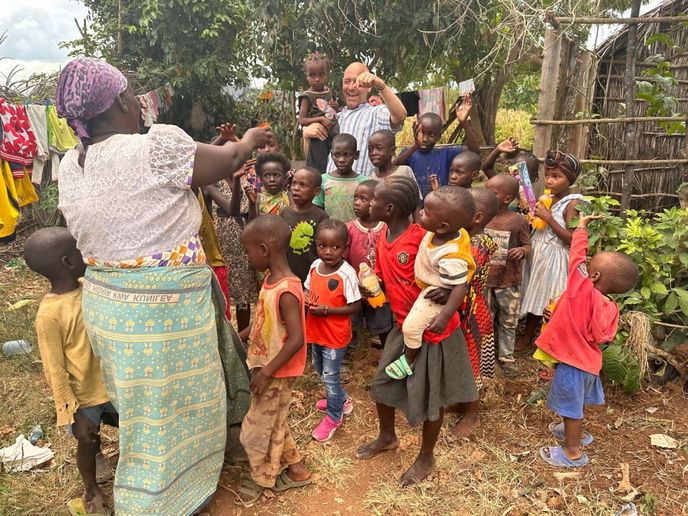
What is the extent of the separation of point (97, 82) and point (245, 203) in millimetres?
1683

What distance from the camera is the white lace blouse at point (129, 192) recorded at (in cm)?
176

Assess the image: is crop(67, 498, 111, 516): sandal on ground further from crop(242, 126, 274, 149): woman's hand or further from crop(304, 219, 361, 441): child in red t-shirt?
crop(242, 126, 274, 149): woman's hand

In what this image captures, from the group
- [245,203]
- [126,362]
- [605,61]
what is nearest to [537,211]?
[245,203]

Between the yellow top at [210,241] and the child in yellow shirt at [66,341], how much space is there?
1.22 meters

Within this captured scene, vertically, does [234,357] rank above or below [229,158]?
below

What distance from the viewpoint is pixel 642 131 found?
6.49 m

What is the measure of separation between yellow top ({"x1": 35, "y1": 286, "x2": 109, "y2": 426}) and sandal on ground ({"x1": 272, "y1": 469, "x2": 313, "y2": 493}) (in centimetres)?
103

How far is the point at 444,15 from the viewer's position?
591 centimetres

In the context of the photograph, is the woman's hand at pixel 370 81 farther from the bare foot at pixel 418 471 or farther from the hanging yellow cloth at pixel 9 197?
the hanging yellow cloth at pixel 9 197

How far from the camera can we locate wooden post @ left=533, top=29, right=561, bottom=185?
381cm

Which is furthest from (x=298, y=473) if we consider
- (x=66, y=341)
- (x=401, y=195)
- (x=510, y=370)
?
(x=510, y=370)

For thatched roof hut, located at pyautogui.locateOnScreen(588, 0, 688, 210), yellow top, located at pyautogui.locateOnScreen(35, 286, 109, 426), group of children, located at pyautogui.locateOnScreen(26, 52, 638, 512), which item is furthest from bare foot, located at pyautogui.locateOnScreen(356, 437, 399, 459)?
thatched roof hut, located at pyautogui.locateOnScreen(588, 0, 688, 210)

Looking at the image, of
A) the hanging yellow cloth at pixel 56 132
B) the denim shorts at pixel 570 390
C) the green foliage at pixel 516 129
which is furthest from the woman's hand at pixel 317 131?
the green foliage at pixel 516 129

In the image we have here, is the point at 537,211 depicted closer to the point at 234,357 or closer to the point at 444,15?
the point at 234,357
